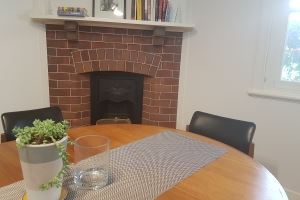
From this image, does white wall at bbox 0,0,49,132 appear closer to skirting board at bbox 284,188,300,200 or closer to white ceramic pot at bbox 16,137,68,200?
white ceramic pot at bbox 16,137,68,200

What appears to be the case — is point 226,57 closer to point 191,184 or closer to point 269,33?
point 269,33

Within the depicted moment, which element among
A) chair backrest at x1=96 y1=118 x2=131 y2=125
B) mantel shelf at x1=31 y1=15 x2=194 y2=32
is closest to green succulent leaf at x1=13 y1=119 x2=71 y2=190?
A: mantel shelf at x1=31 y1=15 x2=194 y2=32

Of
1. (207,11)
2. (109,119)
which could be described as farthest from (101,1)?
(109,119)

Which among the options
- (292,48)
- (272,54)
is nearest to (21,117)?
(272,54)

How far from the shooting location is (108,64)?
2625 mm

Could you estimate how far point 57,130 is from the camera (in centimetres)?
79

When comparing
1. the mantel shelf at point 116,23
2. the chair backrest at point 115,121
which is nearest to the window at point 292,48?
the mantel shelf at point 116,23

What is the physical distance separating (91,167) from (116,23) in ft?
5.67

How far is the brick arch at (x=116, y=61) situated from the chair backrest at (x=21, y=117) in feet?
3.03

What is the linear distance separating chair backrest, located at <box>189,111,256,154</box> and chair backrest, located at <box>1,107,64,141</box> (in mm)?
920

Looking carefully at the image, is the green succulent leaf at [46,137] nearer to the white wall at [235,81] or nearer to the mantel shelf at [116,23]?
the mantel shelf at [116,23]

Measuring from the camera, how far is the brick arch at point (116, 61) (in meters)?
2.55

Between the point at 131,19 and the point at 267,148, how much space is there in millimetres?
1692

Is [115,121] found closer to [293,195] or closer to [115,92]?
[115,92]
